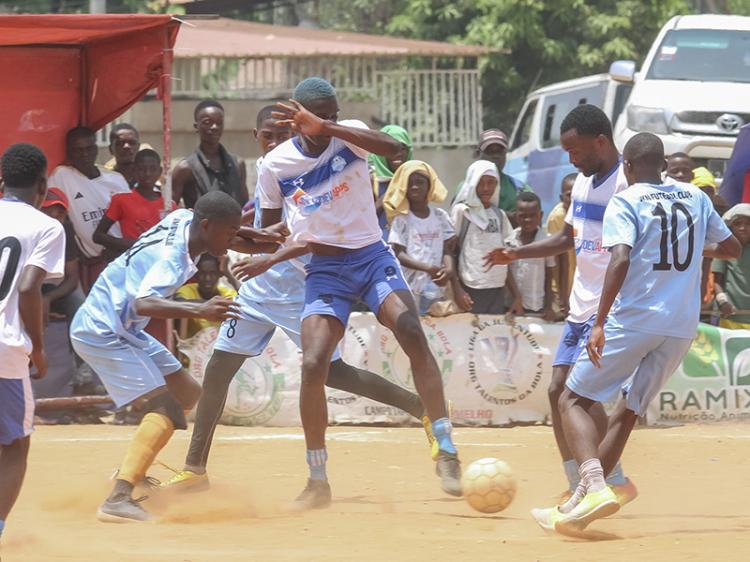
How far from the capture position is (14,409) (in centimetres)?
602

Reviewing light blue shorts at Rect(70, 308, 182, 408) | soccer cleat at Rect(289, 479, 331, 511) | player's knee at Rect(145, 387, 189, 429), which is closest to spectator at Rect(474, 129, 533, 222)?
soccer cleat at Rect(289, 479, 331, 511)

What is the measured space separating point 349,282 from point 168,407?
119cm

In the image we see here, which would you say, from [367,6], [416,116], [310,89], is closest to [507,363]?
[310,89]

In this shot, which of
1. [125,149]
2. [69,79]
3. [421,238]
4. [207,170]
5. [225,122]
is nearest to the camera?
[421,238]

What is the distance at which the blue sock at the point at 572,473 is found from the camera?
7291mm

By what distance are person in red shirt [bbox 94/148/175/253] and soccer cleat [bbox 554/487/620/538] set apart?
5.32m

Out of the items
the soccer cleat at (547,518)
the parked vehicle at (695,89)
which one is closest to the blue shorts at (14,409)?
the soccer cleat at (547,518)

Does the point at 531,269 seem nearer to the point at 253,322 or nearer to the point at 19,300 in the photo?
the point at 253,322

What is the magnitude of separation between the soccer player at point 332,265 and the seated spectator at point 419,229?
3.45m

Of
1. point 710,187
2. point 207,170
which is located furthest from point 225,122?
point 710,187

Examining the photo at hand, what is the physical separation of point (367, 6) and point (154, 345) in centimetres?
2187

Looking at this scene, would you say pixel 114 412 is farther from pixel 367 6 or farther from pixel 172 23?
pixel 367 6

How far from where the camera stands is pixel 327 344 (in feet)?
24.2

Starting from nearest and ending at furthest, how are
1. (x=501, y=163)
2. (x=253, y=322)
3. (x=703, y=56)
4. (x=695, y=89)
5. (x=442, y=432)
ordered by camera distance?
(x=442, y=432) → (x=253, y=322) → (x=501, y=163) → (x=695, y=89) → (x=703, y=56)
